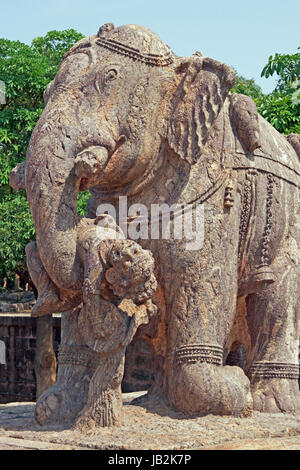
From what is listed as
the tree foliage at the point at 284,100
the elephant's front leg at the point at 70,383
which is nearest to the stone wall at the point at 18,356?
the tree foliage at the point at 284,100

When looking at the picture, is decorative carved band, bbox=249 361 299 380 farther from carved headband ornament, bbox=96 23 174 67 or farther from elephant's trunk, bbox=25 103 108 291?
carved headband ornament, bbox=96 23 174 67

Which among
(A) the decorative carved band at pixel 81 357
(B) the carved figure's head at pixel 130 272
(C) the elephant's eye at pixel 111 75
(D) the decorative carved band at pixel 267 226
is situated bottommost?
(A) the decorative carved band at pixel 81 357

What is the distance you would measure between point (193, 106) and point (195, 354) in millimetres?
1425

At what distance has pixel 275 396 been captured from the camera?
5.27 m

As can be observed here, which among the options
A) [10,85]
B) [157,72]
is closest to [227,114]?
[157,72]

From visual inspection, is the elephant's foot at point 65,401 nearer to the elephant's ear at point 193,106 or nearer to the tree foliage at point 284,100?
the elephant's ear at point 193,106

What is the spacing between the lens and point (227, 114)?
17.3 feet

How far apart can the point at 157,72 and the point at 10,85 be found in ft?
40.7

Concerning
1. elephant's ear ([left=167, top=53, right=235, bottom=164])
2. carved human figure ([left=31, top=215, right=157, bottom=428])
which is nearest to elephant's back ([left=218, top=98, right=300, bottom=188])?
elephant's ear ([left=167, top=53, right=235, bottom=164])

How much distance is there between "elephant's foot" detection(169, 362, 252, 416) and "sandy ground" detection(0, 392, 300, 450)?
55 mm

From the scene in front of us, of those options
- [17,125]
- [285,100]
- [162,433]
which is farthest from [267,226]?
[17,125]

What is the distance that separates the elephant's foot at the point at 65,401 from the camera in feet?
15.5

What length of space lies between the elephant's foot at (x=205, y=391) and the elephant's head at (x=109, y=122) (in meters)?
0.81

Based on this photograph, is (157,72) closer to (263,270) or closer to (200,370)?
(263,270)
